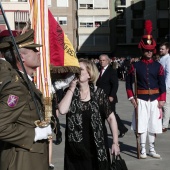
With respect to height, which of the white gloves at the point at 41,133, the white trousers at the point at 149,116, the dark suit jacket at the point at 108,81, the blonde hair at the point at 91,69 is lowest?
the white trousers at the point at 149,116

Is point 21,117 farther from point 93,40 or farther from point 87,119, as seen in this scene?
point 93,40

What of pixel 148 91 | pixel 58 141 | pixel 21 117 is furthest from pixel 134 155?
pixel 21 117

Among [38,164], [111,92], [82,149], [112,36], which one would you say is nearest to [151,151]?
[111,92]

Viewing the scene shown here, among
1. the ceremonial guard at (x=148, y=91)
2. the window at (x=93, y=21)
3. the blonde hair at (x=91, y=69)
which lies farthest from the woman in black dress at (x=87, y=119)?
the window at (x=93, y=21)

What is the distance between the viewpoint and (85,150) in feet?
17.5

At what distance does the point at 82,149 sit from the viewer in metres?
5.33

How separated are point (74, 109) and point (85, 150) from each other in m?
0.46

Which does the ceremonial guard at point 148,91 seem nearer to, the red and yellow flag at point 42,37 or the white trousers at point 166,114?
the white trousers at point 166,114

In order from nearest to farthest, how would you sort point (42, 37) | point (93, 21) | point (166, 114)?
point (42, 37) < point (166, 114) < point (93, 21)

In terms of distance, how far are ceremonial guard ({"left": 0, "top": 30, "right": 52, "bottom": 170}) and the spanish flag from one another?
1.49 metres

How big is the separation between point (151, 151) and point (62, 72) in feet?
11.2

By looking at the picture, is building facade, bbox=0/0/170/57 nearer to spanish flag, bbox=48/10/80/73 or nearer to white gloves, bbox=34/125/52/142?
spanish flag, bbox=48/10/80/73

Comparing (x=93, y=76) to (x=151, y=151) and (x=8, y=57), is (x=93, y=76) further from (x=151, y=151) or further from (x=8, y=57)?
(x=151, y=151)

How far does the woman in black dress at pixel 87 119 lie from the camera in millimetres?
5242
